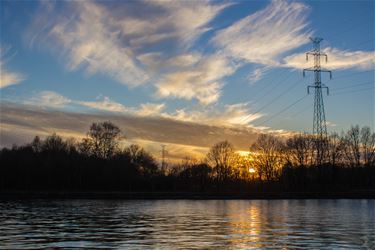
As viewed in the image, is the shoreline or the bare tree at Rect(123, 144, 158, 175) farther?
the bare tree at Rect(123, 144, 158, 175)

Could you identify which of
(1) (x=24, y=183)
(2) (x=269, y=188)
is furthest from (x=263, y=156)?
(1) (x=24, y=183)

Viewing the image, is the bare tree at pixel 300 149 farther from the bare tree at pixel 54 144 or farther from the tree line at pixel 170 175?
the bare tree at pixel 54 144

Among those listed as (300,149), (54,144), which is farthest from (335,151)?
(54,144)

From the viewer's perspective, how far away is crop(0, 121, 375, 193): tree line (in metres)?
135

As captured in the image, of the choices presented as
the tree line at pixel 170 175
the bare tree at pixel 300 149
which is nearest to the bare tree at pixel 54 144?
the tree line at pixel 170 175

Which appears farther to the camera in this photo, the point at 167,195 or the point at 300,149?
the point at 300,149

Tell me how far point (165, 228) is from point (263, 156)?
12758 cm

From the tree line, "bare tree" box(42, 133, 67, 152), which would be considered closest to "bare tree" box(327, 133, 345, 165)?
the tree line

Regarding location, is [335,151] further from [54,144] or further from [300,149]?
[54,144]

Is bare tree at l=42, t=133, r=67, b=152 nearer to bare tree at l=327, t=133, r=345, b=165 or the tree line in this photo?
the tree line

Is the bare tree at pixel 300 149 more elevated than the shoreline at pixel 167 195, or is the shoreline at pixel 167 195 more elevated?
the bare tree at pixel 300 149

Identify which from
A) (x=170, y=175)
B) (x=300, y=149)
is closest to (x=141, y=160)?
(x=170, y=175)

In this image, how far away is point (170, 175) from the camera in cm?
16600

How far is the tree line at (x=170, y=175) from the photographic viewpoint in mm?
135000
